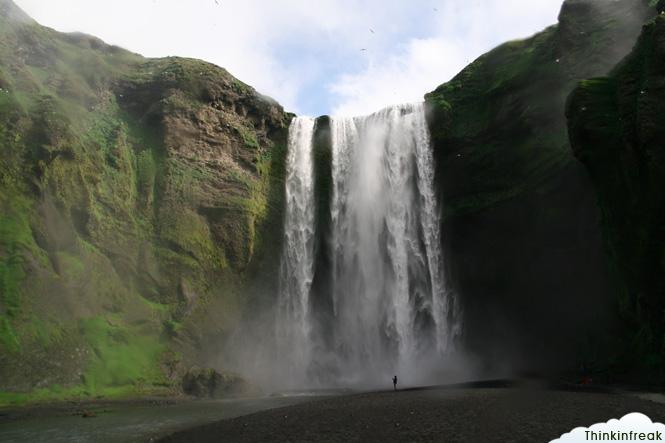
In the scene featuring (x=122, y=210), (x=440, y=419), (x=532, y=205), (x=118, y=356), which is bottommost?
(x=440, y=419)

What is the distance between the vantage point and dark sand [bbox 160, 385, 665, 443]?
46.4 feet

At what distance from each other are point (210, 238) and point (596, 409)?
1114 inches

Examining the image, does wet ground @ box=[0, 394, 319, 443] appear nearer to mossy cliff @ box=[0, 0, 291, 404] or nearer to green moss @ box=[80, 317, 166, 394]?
green moss @ box=[80, 317, 166, 394]

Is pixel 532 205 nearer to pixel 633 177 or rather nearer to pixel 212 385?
pixel 633 177

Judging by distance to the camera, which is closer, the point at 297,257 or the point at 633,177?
the point at 633,177

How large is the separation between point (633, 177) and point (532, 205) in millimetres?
10882

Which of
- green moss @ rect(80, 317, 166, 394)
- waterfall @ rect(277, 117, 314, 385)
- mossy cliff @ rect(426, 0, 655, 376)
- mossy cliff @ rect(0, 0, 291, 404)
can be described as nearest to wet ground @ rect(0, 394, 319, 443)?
green moss @ rect(80, 317, 166, 394)

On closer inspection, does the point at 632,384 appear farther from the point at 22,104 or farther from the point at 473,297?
the point at 22,104

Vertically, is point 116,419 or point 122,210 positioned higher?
point 122,210

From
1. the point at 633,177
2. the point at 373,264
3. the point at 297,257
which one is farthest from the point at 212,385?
the point at 633,177

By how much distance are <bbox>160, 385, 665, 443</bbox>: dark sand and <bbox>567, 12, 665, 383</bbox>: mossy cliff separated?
516 centimetres

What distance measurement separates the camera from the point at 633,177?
23766 mm

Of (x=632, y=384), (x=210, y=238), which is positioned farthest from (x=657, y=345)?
(x=210, y=238)

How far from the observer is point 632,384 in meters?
24.0
